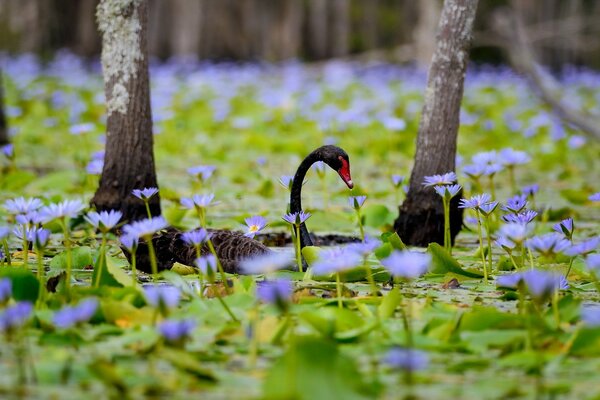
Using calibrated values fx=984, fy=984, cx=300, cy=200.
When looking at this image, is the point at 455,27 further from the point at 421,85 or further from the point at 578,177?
the point at 421,85

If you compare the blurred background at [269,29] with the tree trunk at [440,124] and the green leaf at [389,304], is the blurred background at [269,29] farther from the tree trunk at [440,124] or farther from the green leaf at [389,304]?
the green leaf at [389,304]

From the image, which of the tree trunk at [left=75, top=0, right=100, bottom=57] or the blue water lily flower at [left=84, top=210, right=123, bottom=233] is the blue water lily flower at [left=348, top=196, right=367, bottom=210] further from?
the tree trunk at [left=75, top=0, right=100, bottom=57]

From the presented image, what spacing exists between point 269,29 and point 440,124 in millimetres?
22890

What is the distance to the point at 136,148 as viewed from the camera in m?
4.27

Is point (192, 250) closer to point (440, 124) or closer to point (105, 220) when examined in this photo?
point (105, 220)

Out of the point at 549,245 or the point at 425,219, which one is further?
the point at 425,219

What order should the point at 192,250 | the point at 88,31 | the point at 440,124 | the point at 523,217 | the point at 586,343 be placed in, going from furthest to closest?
the point at 88,31
the point at 440,124
the point at 192,250
the point at 523,217
the point at 586,343

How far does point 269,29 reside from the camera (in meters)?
26.5

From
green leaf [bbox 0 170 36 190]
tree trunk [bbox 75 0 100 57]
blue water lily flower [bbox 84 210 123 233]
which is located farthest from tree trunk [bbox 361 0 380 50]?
blue water lily flower [bbox 84 210 123 233]

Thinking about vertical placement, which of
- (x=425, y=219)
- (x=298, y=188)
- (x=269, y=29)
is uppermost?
(x=269, y=29)

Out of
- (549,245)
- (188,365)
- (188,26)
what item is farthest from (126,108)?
(188,26)

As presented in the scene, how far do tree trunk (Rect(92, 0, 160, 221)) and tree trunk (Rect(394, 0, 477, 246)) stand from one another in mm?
1146

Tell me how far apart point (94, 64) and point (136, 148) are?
15714 millimetres

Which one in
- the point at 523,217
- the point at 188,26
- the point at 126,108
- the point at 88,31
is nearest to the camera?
the point at 523,217
